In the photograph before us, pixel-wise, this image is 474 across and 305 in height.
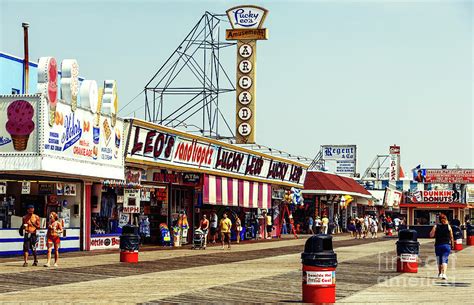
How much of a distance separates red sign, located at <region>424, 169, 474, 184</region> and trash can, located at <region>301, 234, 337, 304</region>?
95341mm

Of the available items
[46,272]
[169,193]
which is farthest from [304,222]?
[46,272]

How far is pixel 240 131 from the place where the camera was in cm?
5384

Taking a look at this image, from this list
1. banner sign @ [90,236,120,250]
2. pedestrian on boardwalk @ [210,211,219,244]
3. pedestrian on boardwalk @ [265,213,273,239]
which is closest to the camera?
banner sign @ [90,236,120,250]

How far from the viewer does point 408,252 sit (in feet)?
84.0

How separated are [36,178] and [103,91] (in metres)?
4.39

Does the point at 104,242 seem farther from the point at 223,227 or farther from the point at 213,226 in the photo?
the point at 213,226

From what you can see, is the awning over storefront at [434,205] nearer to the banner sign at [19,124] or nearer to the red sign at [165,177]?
the red sign at [165,177]

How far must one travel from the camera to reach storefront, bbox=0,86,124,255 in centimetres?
3000

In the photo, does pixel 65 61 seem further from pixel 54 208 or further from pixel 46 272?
pixel 46 272

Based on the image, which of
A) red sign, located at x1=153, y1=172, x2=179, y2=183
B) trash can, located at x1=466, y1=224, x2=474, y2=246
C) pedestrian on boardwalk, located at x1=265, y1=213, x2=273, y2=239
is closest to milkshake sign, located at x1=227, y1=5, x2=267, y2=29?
pedestrian on boardwalk, located at x1=265, y1=213, x2=273, y2=239

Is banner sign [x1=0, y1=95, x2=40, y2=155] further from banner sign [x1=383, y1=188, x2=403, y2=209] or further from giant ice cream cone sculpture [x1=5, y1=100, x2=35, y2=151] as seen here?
banner sign [x1=383, y1=188, x2=403, y2=209]

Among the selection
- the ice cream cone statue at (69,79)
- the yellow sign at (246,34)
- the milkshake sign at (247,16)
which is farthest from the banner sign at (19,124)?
the milkshake sign at (247,16)

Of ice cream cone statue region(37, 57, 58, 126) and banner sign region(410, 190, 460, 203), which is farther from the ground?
ice cream cone statue region(37, 57, 58, 126)

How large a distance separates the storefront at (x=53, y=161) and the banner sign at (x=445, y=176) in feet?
256
